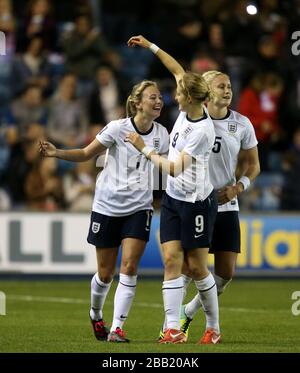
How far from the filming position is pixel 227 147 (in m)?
10.7

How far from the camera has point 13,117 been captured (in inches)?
784

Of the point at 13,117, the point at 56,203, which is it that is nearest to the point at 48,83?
the point at 13,117

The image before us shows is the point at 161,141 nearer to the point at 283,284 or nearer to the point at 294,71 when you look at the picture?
the point at 283,284

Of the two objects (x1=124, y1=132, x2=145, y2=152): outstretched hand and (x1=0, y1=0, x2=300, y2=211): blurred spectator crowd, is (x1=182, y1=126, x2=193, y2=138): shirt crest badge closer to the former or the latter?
(x1=124, y1=132, x2=145, y2=152): outstretched hand

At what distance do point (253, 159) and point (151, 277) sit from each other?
24.4 ft

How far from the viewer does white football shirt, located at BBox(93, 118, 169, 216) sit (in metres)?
10.6

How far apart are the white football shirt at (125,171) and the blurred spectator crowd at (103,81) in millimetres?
7482

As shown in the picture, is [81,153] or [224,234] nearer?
[81,153]

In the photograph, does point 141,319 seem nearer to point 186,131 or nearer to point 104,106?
point 186,131

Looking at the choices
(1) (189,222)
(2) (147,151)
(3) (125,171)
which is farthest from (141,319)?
(2) (147,151)

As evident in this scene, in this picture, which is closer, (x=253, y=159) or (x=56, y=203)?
(x=253, y=159)

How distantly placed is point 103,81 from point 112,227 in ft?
30.9

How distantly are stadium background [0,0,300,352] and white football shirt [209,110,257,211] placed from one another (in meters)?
4.90

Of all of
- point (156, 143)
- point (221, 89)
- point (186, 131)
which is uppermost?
point (221, 89)
